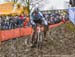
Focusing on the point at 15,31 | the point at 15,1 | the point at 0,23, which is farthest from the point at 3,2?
the point at 15,31

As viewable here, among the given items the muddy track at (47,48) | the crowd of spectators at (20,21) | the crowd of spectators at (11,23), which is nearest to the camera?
the muddy track at (47,48)

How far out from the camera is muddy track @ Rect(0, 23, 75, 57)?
10.9 m

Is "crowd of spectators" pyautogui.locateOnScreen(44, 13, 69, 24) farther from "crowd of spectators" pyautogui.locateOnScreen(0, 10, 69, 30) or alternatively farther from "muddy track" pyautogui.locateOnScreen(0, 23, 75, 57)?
"muddy track" pyautogui.locateOnScreen(0, 23, 75, 57)

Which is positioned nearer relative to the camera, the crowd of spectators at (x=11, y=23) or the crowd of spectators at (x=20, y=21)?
the crowd of spectators at (x=11, y=23)

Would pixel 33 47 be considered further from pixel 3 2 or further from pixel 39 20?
pixel 3 2

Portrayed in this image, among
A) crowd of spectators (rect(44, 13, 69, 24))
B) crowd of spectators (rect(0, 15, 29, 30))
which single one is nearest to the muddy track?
crowd of spectators (rect(0, 15, 29, 30))

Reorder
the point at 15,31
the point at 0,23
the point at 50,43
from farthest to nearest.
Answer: the point at 0,23, the point at 15,31, the point at 50,43

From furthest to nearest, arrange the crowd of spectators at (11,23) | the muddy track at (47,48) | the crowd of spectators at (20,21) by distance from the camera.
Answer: the crowd of spectators at (20,21)
the crowd of spectators at (11,23)
the muddy track at (47,48)

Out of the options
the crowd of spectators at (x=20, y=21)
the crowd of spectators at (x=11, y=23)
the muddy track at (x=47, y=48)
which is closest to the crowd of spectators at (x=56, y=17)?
the crowd of spectators at (x=20, y=21)

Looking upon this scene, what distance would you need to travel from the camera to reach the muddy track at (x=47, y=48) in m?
10.9

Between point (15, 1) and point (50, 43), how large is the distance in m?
11.6

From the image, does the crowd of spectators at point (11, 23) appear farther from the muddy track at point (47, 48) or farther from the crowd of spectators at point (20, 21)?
the muddy track at point (47, 48)

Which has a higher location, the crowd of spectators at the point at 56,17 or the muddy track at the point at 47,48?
the crowd of spectators at the point at 56,17

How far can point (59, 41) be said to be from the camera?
1361 cm
